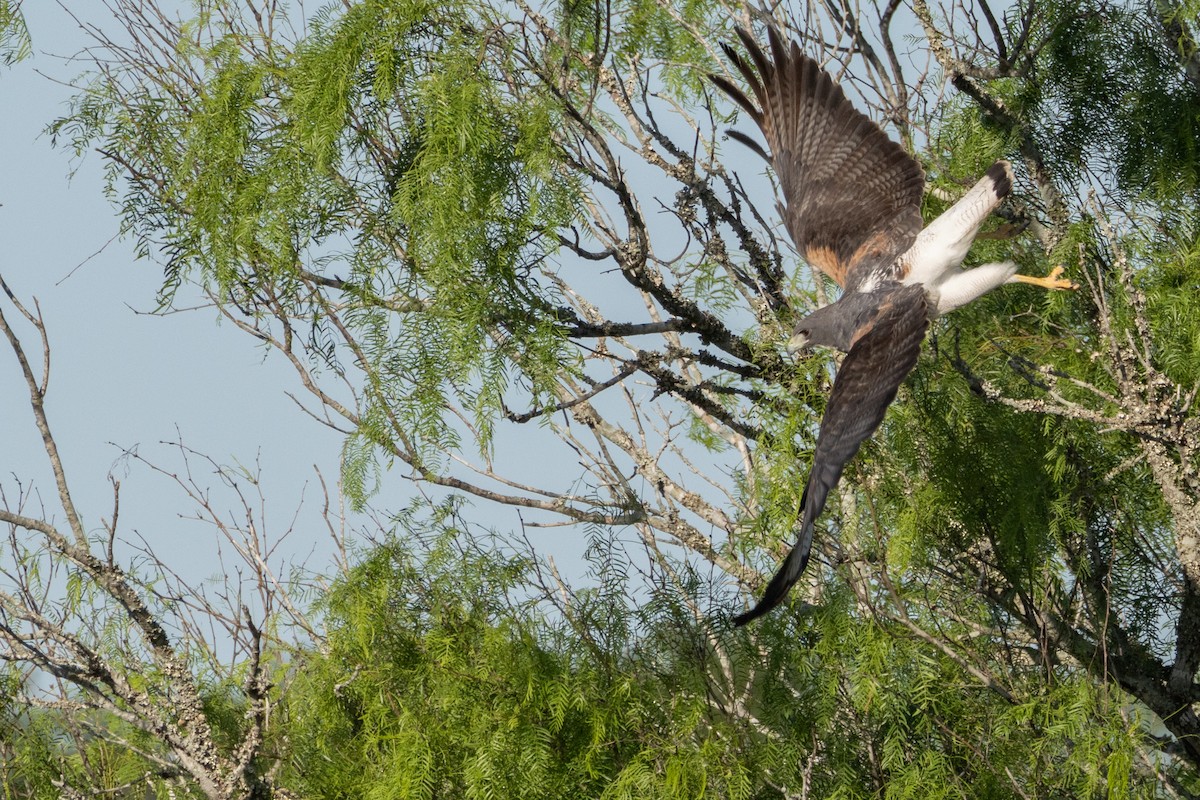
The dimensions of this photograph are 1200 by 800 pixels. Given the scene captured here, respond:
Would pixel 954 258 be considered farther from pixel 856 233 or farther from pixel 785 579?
pixel 785 579

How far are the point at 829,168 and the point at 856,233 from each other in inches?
→ 14.6

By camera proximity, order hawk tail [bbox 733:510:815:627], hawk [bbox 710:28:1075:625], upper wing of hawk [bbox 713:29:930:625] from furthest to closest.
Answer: upper wing of hawk [bbox 713:29:930:625] < hawk [bbox 710:28:1075:625] < hawk tail [bbox 733:510:815:627]

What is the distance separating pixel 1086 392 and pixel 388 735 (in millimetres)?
3666

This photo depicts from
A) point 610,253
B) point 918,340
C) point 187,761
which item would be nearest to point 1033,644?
point 918,340

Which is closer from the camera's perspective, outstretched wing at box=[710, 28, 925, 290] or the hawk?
the hawk

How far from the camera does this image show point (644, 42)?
732cm

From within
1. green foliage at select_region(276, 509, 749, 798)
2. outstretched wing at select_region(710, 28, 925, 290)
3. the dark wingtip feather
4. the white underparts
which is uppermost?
outstretched wing at select_region(710, 28, 925, 290)

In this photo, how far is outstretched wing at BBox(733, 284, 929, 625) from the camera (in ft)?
13.5

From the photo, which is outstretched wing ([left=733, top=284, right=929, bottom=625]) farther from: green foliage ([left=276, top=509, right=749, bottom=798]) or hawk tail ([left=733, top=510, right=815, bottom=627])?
green foliage ([left=276, top=509, right=749, bottom=798])

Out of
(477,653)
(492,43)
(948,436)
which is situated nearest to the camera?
(492,43)

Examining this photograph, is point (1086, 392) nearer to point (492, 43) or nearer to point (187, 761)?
point (492, 43)

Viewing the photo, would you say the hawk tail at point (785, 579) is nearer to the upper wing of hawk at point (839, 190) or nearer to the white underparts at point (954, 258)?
the upper wing of hawk at point (839, 190)

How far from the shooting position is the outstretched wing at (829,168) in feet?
19.9

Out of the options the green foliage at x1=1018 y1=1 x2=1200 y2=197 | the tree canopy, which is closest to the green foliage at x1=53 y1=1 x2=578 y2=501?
the tree canopy
